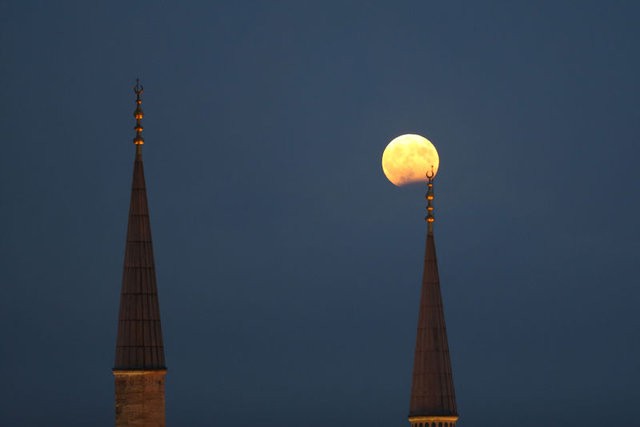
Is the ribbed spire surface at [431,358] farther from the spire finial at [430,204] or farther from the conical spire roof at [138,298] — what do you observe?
the conical spire roof at [138,298]

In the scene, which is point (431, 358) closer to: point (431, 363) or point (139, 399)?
point (431, 363)

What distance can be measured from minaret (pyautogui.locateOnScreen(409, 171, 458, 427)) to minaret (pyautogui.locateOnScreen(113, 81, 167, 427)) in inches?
523

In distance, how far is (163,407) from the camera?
8306 centimetres

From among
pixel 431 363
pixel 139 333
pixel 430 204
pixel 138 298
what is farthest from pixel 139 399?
pixel 430 204

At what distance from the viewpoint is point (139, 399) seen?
271 ft

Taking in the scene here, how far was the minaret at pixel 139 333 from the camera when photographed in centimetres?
8262

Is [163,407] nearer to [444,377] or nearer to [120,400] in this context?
[120,400]

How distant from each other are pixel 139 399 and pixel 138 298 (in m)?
3.77

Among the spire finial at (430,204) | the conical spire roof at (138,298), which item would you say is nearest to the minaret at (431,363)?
the spire finial at (430,204)

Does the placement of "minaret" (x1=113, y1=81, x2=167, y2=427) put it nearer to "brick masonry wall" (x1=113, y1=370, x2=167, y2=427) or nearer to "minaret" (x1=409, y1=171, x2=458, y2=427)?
"brick masonry wall" (x1=113, y1=370, x2=167, y2=427)

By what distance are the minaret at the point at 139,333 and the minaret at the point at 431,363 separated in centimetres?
1327

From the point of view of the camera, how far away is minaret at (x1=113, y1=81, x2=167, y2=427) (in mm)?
82625

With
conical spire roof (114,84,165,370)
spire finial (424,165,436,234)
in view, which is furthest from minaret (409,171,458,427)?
conical spire roof (114,84,165,370)

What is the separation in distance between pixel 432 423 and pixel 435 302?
16.8ft
